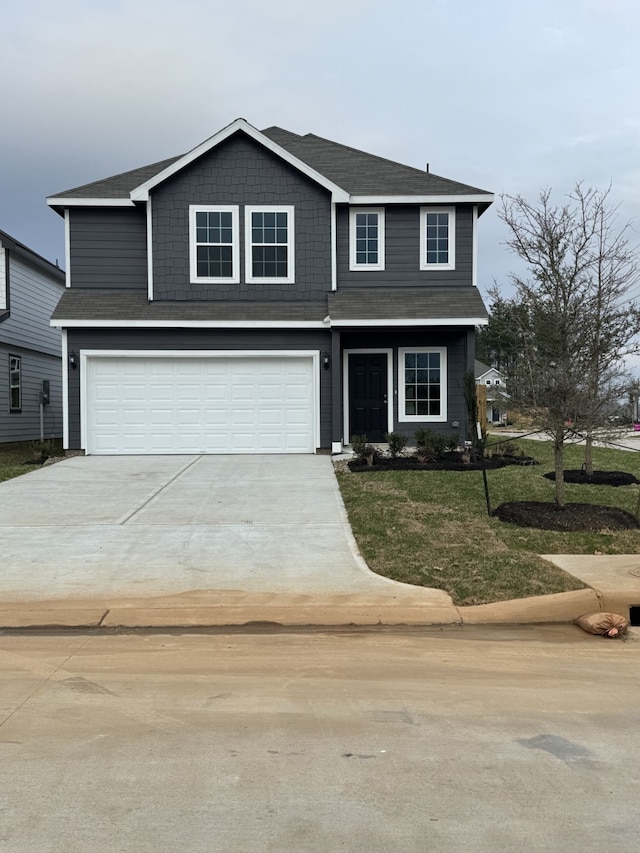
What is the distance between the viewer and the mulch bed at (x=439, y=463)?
12.9 meters

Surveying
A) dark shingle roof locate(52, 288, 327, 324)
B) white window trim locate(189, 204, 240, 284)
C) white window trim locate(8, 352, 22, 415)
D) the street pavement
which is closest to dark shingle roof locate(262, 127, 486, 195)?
white window trim locate(189, 204, 240, 284)

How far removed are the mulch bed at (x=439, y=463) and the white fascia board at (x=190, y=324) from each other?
3443mm

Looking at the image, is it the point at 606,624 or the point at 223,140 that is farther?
the point at 223,140

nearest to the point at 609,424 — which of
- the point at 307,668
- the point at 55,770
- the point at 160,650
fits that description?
the point at 307,668

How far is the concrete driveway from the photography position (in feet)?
21.0

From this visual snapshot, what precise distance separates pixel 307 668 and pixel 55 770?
1840 mm

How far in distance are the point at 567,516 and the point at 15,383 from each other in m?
18.2

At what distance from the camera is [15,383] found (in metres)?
21.5

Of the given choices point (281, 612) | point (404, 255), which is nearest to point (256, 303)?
point (404, 255)

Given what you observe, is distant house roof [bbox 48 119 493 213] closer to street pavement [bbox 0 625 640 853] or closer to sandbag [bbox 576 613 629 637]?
sandbag [bbox 576 613 629 637]

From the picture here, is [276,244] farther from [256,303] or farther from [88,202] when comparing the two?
[88,202]

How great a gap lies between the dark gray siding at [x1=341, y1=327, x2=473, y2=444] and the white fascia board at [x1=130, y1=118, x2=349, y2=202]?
3.28 m

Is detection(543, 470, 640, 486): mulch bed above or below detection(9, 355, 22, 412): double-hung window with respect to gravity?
below

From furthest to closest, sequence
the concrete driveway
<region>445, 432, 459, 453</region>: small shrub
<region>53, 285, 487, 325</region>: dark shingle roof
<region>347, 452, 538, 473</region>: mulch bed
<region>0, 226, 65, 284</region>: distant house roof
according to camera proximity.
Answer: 1. <region>0, 226, 65, 284</region>: distant house roof
2. <region>53, 285, 487, 325</region>: dark shingle roof
3. <region>445, 432, 459, 453</region>: small shrub
4. <region>347, 452, 538, 473</region>: mulch bed
5. the concrete driveway
